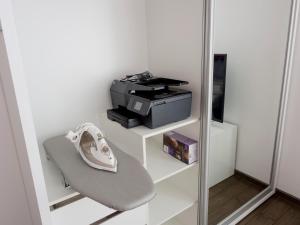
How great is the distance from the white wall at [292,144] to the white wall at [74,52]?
3.82ft

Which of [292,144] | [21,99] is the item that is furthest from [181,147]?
[292,144]

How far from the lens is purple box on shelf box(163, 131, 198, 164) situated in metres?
1.36

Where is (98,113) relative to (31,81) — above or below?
below

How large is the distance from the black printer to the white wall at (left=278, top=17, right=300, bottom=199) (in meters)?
0.96

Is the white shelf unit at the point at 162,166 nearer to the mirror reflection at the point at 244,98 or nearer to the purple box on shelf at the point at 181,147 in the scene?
the purple box on shelf at the point at 181,147

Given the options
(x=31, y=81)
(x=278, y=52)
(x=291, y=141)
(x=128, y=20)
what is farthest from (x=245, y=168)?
(x=31, y=81)

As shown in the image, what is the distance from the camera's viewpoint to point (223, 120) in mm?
1635

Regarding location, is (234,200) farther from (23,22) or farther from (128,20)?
(23,22)

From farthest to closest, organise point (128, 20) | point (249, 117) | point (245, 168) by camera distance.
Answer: point (245, 168) < point (249, 117) < point (128, 20)

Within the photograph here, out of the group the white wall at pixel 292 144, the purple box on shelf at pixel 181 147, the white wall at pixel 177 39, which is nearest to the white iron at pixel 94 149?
the purple box on shelf at pixel 181 147

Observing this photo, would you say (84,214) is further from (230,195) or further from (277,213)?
(277,213)

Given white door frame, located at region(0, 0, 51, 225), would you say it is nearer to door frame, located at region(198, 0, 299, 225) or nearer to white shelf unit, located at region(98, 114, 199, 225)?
white shelf unit, located at region(98, 114, 199, 225)

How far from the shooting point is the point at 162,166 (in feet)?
4.49

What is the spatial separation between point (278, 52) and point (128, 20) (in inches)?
44.2
